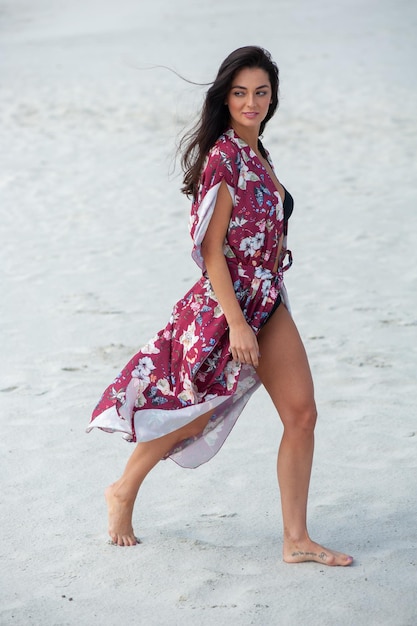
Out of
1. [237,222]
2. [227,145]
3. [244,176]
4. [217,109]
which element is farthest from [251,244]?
[217,109]

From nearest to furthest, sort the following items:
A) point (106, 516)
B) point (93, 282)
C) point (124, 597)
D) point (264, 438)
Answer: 1. point (124, 597)
2. point (106, 516)
3. point (264, 438)
4. point (93, 282)

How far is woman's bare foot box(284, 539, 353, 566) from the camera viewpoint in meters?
3.18

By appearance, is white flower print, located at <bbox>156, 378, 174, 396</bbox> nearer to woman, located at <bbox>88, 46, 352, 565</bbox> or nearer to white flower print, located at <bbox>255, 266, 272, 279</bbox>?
woman, located at <bbox>88, 46, 352, 565</bbox>

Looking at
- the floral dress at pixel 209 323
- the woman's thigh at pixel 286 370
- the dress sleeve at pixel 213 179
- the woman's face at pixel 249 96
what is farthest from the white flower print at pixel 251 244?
the woman's face at pixel 249 96

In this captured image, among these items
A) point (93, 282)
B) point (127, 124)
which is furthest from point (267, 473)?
point (127, 124)

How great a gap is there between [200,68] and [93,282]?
10.2 meters

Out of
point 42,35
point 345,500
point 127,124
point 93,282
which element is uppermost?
point 42,35

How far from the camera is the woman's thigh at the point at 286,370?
3133 millimetres

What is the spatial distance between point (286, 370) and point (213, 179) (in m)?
0.64

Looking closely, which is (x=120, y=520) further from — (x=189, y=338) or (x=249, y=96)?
(x=249, y=96)

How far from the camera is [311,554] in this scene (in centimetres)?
320

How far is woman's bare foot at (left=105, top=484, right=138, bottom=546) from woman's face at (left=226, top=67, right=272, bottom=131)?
4.33 ft

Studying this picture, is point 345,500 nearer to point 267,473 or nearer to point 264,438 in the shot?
point 267,473

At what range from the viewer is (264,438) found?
14.4 ft
